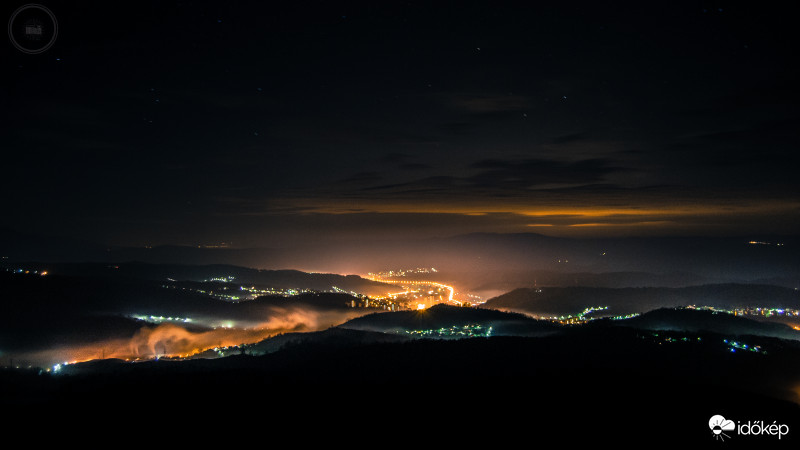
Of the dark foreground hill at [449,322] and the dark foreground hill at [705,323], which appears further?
the dark foreground hill at [449,322]

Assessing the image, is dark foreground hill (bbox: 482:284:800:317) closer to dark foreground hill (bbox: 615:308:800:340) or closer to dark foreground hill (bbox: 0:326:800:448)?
dark foreground hill (bbox: 615:308:800:340)

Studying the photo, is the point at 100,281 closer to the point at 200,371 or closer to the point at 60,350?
the point at 60,350

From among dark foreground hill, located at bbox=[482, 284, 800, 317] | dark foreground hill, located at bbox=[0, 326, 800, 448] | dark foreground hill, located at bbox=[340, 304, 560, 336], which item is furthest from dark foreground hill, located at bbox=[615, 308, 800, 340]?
dark foreground hill, located at bbox=[482, 284, 800, 317]

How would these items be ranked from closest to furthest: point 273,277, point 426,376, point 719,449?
point 719,449
point 426,376
point 273,277

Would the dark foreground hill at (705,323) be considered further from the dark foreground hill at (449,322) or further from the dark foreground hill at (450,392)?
the dark foreground hill at (450,392)

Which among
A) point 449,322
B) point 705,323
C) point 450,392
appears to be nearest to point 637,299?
point 705,323

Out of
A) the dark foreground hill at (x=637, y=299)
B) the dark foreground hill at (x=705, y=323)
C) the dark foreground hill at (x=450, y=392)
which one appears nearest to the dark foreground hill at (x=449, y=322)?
the dark foreground hill at (x=705, y=323)

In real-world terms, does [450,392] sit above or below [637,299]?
above

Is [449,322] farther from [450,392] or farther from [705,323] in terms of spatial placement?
[450,392]

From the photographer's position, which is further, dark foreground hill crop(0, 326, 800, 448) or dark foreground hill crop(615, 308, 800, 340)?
dark foreground hill crop(615, 308, 800, 340)

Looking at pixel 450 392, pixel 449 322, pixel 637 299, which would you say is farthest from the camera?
pixel 637 299

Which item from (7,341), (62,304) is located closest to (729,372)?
(7,341)
